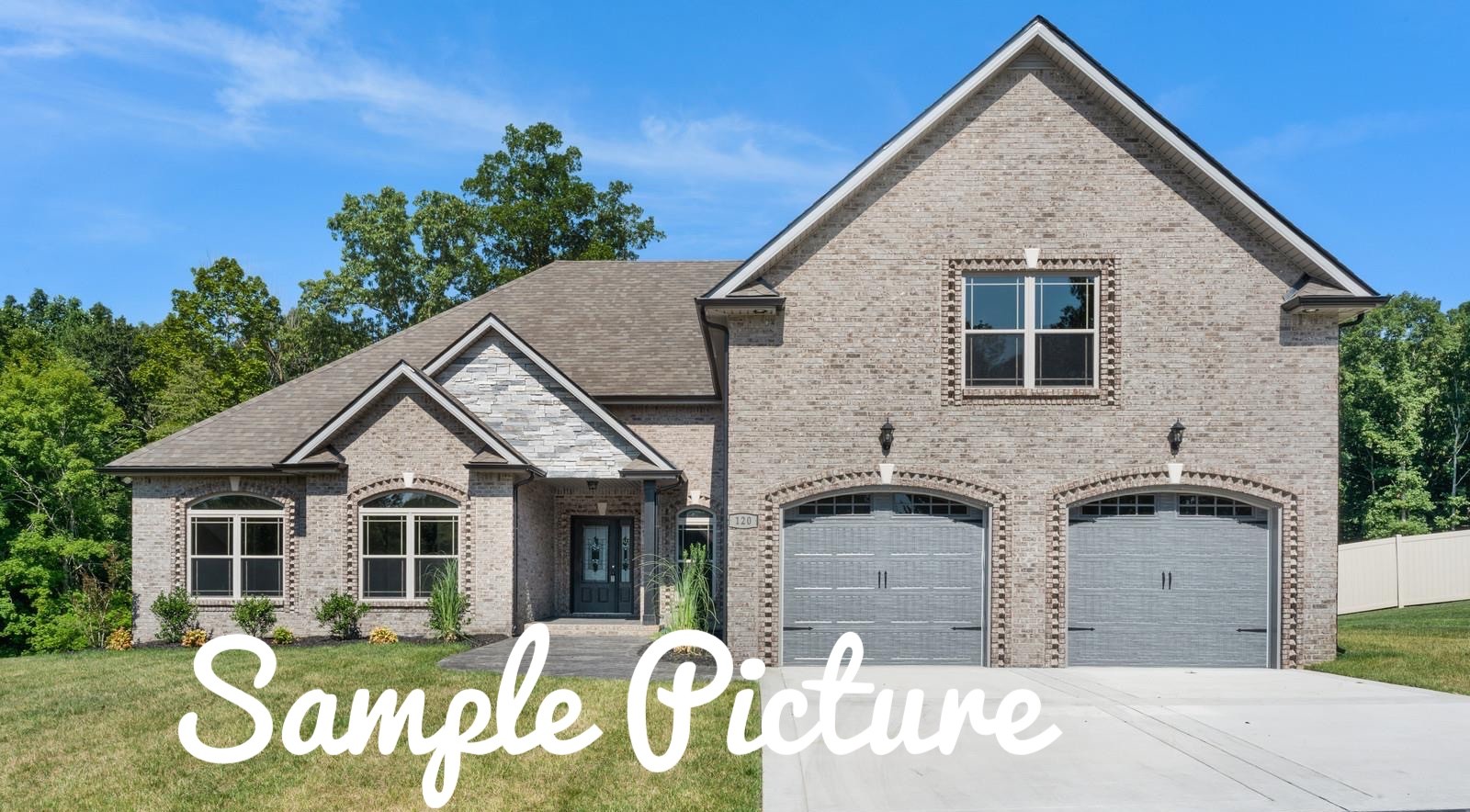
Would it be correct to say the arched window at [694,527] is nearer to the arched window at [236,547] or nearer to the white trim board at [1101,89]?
the white trim board at [1101,89]

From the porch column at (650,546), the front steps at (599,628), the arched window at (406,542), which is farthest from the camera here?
the front steps at (599,628)

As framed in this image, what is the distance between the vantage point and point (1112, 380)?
46.8ft

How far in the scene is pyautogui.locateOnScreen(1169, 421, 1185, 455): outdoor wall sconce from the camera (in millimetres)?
14023

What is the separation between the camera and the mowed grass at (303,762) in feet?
25.7

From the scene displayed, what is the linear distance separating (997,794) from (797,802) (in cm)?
150

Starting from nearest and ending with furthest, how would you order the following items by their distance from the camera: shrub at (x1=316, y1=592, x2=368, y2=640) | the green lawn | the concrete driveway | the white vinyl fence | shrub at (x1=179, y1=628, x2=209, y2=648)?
the concrete driveway, the green lawn, shrub at (x1=316, y1=592, x2=368, y2=640), shrub at (x1=179, y1=628, x2=209, y2=648), the white vinyl fence

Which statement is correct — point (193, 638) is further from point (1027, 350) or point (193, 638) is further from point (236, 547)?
point (1027, 350)

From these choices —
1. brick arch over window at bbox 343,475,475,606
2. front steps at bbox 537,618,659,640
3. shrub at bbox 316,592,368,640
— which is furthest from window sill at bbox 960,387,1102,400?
shrub at bbox 316,592,368,640

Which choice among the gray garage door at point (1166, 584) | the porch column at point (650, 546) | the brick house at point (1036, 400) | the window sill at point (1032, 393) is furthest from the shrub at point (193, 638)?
the gray garage door at point (1166, 584)

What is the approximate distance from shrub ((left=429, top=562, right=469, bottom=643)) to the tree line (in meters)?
8.22

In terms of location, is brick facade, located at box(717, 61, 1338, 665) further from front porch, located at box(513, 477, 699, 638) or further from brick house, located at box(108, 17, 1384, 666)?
front porch, located at box(513, 477, 699, 638)

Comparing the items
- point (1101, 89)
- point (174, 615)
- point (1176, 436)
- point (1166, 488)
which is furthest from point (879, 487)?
point (174, 615)

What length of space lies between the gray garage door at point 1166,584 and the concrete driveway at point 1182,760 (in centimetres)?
199

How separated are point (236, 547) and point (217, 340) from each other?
22.1 m
